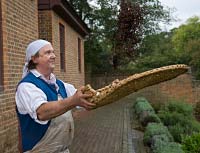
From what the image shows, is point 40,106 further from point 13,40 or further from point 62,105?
point 13,40

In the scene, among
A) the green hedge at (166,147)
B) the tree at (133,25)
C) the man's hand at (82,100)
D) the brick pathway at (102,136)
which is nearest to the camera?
the man's hand at (82,100)

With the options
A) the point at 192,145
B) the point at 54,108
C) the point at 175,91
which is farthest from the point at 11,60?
the point at 175,91

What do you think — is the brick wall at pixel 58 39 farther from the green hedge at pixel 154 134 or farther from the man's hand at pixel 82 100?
the man's hand at pixel 82 100

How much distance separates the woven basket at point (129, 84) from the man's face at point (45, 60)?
1.76 feet

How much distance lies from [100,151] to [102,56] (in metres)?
21.8

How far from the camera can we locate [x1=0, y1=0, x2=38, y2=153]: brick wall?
725cm

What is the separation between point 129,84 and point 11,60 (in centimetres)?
570

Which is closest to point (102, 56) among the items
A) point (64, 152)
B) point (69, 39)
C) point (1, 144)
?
point (69, 39)

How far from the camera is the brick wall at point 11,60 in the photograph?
286 inches

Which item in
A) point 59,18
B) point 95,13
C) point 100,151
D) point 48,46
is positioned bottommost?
point 100,151

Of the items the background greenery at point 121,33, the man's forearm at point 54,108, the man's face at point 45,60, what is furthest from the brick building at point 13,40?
the background greenery at point 121,33

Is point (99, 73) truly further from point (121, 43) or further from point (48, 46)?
point (48, 46)

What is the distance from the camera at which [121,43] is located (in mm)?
27594

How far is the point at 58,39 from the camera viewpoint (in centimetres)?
1378
